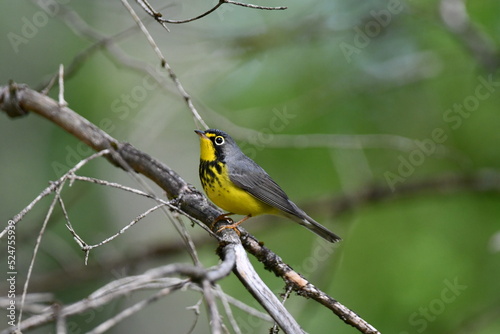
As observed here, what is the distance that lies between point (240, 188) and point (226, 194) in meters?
0.19

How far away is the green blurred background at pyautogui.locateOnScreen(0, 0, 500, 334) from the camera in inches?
257

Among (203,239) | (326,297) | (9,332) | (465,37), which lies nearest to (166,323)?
(203,239)

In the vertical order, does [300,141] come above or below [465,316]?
above

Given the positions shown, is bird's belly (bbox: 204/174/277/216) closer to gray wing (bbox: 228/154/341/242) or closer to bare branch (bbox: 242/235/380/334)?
gray wing (bbox: 228/154/341/242)

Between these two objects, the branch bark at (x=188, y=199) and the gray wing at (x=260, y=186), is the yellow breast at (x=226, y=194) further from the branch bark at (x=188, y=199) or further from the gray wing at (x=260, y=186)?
the branch bark at (x=188, y=199)

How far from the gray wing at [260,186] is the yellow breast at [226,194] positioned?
0.06 meters

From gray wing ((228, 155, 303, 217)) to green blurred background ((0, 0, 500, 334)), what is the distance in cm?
40

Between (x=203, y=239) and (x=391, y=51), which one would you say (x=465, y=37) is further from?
(x=203, y=239)

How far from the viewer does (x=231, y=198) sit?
5.15 metres

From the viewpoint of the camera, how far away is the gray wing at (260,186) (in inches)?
205

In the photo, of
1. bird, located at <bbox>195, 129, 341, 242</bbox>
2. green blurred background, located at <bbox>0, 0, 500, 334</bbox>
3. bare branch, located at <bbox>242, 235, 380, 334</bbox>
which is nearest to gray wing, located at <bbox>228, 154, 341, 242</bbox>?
bird, located at <bbox>195, 129, 341, 242</bbox>

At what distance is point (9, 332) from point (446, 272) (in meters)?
5.66

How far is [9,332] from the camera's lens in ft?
6.28

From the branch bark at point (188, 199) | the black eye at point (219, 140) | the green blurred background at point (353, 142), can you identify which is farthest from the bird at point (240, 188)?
the branch bark at point (188, 199)
